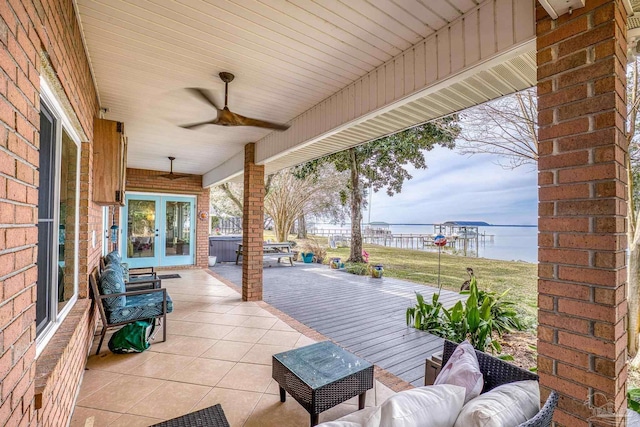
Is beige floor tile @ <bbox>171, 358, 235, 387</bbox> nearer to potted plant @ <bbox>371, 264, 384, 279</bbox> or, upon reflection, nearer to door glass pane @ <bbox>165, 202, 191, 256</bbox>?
potted plant @ <bbox>371, 264, 384, 279</bbox>

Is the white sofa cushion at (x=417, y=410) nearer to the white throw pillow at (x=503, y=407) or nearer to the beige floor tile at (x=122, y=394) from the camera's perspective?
the white throw pillow at (x=503, y=407)

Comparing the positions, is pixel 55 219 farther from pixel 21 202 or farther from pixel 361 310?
pixel 361 310

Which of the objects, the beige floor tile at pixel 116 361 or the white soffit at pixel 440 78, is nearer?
the white soffit at pixel 440 78

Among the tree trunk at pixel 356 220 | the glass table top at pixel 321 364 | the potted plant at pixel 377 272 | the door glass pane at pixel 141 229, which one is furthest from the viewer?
the tree trunk at pixel 356 220

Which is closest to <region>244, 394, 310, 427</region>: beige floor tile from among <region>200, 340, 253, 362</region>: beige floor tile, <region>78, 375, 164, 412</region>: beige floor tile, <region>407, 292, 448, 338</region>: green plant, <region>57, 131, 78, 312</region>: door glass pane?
<region>200, 340, 253, 362</region>: beige floor tile

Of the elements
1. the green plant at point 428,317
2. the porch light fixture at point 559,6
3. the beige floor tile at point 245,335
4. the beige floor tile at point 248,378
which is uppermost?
the porch light fixture at point 559,6

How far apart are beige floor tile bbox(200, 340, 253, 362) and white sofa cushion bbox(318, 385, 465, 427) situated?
2157 millimetres

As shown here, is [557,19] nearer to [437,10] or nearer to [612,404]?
[437,10]

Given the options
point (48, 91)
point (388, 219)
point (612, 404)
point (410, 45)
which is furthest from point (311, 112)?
point (388, 219)

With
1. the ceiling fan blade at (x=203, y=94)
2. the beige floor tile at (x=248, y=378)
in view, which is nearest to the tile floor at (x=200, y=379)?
the beige floor tile at (x=248, y=378)

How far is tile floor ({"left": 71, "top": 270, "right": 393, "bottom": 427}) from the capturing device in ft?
6.97

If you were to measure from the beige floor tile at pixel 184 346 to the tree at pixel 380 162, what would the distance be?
561cm

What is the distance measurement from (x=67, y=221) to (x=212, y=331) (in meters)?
1.97

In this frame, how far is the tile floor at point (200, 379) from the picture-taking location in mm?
2125
